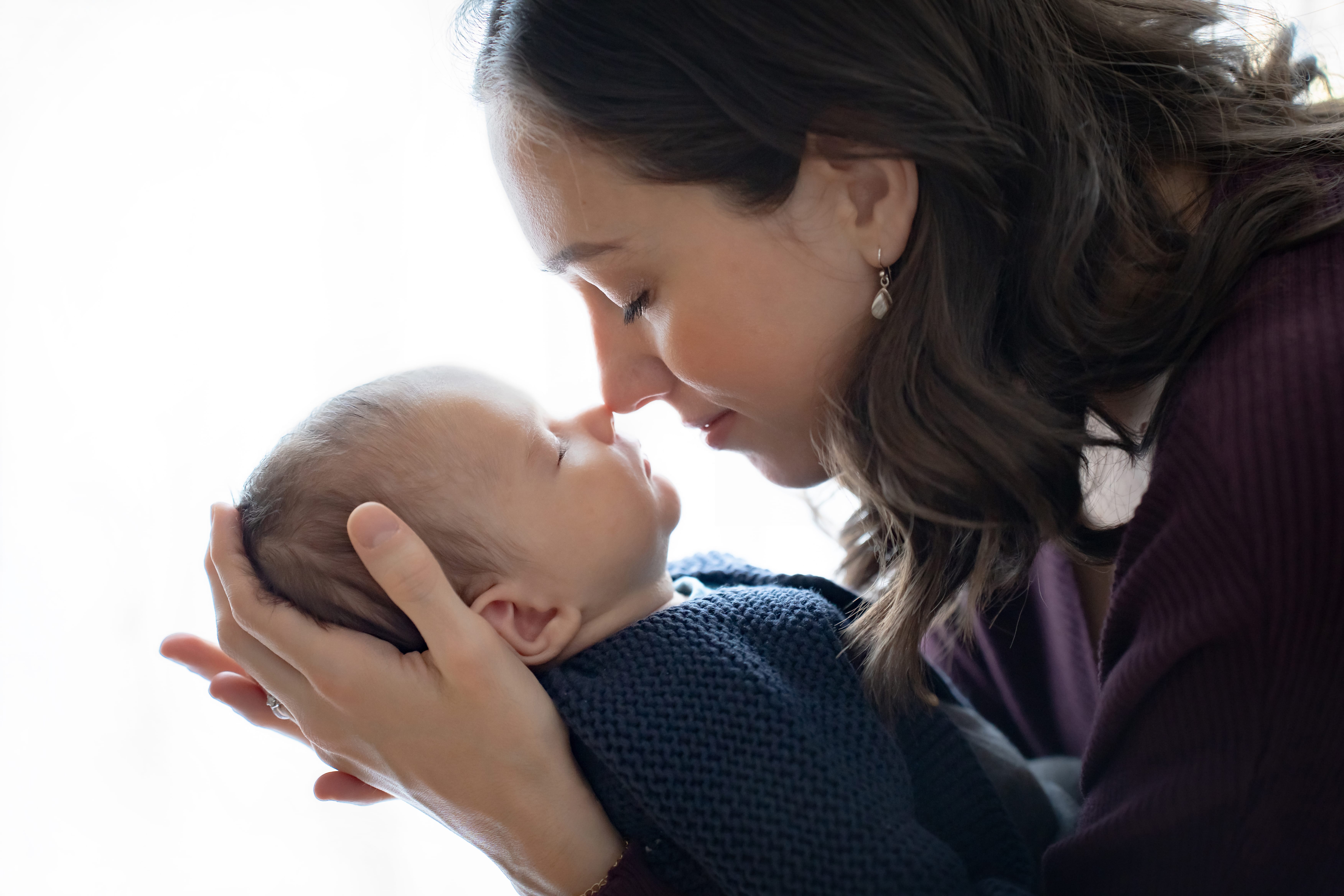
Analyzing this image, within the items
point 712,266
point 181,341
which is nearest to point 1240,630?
point 712,266

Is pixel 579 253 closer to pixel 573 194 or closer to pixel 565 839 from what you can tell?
pixel 573 194

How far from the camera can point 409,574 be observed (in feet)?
3.24

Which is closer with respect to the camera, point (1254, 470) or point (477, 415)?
point (1254, 470)

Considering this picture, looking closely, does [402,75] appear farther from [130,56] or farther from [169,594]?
[169,594]

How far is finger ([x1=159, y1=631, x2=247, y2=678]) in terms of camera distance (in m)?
1.28

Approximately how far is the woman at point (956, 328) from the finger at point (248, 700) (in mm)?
154

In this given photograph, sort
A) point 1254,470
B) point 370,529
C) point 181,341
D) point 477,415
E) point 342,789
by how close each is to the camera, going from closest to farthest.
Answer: point 1254,470 < point 370,529 < point 477,415 < point 342,789 < point 181,341

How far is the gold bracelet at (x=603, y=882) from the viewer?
3.40ft

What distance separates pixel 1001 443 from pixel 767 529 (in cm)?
115

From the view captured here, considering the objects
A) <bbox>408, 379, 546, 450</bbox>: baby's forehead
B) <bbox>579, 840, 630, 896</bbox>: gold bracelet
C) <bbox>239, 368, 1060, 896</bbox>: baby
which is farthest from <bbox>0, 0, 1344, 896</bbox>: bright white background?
<bbox>579, 840, 630, 896</bbox>: gold bracelet

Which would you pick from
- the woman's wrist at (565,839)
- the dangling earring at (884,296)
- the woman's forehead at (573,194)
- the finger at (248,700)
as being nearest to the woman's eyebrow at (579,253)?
the woman's forehead at (573,194)

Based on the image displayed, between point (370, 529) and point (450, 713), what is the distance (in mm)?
219

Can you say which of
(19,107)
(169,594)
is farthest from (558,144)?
(169,594)

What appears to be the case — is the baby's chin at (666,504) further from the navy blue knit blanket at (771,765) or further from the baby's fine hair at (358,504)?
the baby's fine hair at (358,504)
